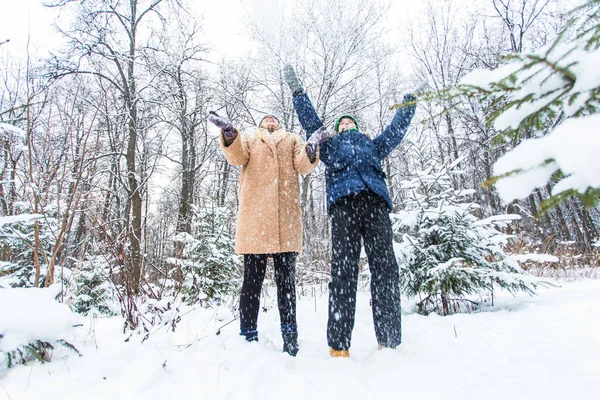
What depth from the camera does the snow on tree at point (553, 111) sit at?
1.75ft

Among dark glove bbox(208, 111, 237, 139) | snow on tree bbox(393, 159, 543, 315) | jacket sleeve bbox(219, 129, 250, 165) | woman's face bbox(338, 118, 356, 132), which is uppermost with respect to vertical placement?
woman's face bbox(338, 118, 356, 132)

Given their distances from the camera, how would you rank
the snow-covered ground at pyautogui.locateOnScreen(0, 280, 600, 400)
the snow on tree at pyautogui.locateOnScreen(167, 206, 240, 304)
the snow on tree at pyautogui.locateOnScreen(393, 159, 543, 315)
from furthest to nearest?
the snow on tree at pyautogui.locateOnScreen(167, 206, 240, 304)
the snow on tree at pyautogui.locateOnScreen(393, 159, 543, 315)
the snow-covered ground at pyautogui.locateOnScreen(0, 280, 600, 400)

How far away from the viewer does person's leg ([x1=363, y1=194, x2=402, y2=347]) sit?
195 cm

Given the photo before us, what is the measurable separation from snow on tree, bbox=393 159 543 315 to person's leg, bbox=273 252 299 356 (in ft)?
5.02

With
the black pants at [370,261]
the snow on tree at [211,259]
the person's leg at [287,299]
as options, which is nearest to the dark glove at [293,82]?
the black pants at [370,261]

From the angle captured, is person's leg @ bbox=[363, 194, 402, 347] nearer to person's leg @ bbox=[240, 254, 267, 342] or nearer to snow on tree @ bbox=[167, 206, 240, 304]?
person's leg @ bbox=[240, 254, 267, 342]

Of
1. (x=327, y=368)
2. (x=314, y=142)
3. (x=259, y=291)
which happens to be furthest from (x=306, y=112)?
(x=327, y=368)

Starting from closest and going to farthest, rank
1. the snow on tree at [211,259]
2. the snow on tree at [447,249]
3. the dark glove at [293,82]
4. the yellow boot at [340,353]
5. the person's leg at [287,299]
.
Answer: the yellow boot at [340,353] → the person's leg at [287,299] → the dark glove at [293,82] → the snow on tree at [447,249] → the snow on tree at [211,259]

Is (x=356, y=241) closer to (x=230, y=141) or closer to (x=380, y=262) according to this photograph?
(x=380, y=262)

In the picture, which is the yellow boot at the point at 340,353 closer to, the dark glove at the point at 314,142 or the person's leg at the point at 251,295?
the person's leg at the point at 251,295

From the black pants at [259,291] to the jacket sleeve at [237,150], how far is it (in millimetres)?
640

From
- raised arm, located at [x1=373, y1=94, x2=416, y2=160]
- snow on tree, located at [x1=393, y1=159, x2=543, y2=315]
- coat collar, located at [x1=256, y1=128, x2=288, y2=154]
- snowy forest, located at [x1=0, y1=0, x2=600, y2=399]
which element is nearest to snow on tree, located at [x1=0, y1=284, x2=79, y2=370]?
snowy forest, located at [x1=0, y1=0, x2=600, y2=399]

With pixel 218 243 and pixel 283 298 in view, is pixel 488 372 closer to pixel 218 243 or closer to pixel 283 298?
pixel 283 298

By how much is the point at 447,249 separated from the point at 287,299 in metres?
1.97
